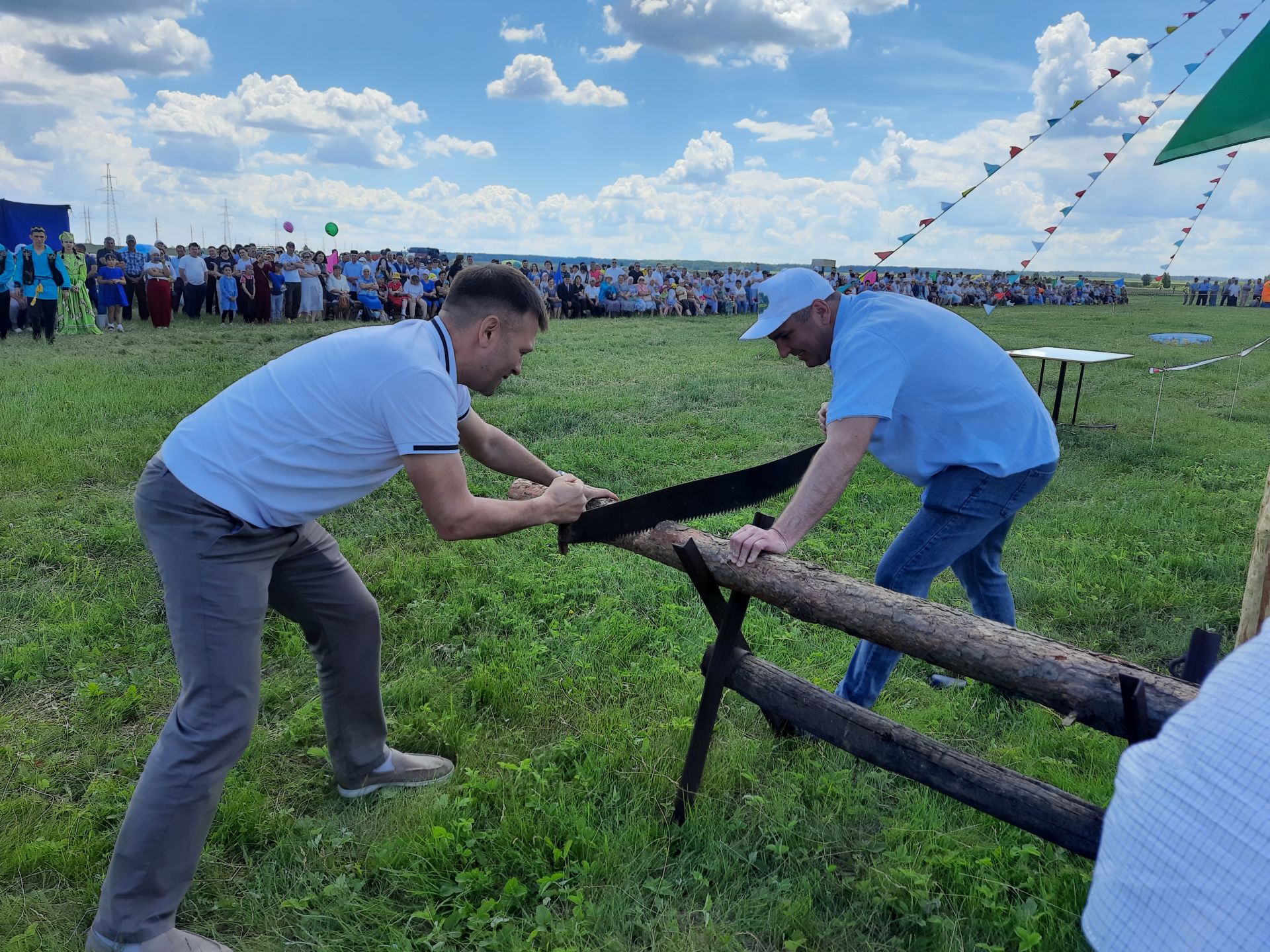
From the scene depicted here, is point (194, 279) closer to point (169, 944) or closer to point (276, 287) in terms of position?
point (276, 287)

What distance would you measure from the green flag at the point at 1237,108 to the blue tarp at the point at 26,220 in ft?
87.7

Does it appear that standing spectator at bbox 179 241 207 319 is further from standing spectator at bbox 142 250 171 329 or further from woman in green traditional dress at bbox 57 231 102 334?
woman in green traditional dress at bbox 57 231 102 334

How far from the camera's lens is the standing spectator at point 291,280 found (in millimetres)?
21141

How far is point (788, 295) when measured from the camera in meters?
3.24

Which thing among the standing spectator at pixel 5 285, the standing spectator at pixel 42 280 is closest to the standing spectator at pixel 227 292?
the standing spectator at pixel 42 280

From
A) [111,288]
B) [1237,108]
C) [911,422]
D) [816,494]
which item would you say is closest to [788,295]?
[911,422]

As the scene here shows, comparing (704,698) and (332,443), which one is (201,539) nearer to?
(332,443)

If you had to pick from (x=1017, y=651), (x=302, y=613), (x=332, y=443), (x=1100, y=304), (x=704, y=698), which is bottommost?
(x=704, y=698)

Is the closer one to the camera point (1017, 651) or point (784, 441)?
point (1017, 651)

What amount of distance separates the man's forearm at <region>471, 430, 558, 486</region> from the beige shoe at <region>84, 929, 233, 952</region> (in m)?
1.88

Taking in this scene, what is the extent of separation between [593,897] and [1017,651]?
5.46 feet

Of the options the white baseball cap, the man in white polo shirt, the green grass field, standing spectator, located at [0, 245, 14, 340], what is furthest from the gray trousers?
standing spectator, located at [0, 245, 14, 340]

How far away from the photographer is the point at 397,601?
5.25m

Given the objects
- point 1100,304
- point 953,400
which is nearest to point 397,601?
point 953,400
